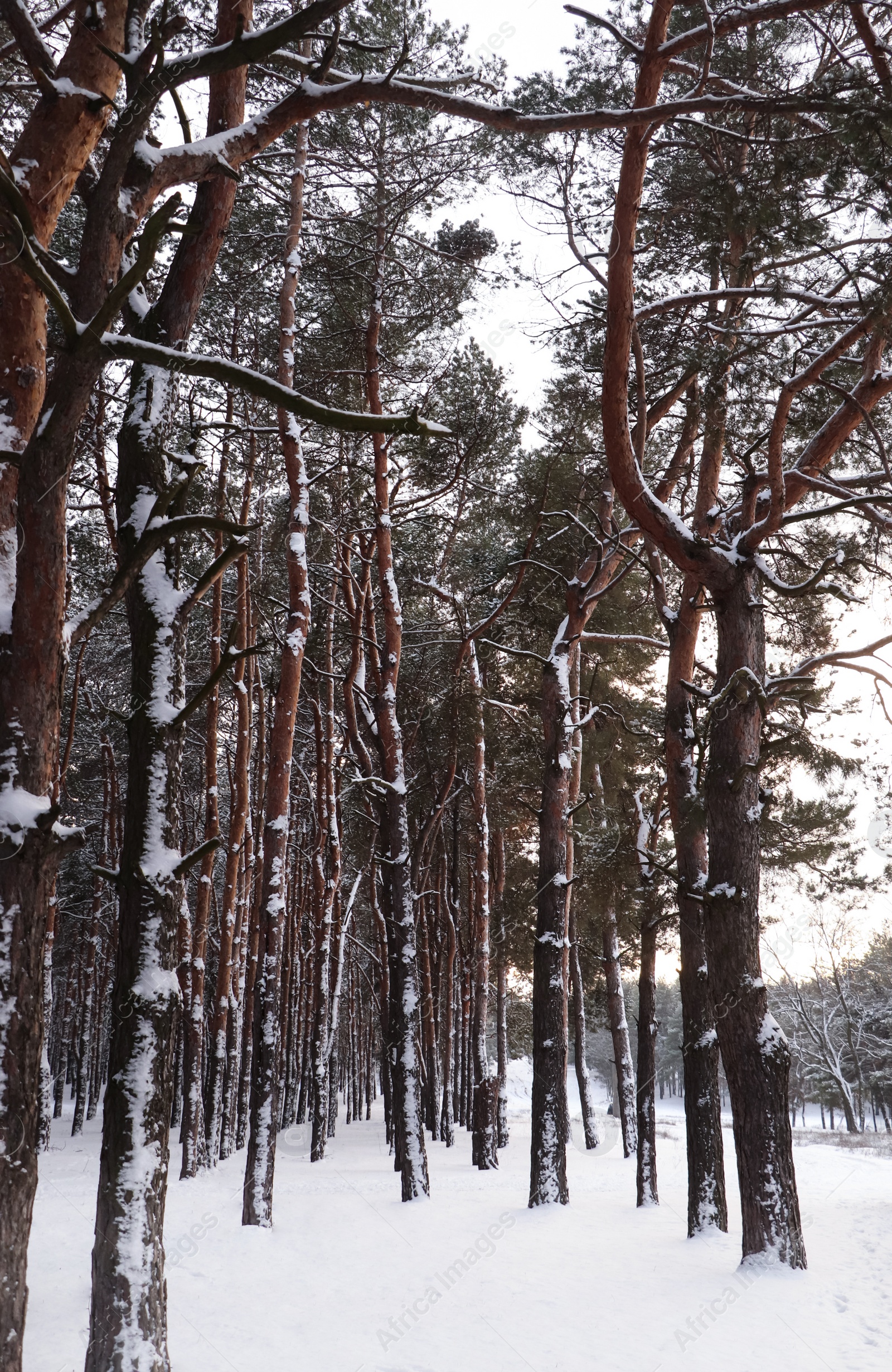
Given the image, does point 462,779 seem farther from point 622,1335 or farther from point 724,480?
point 622,1335

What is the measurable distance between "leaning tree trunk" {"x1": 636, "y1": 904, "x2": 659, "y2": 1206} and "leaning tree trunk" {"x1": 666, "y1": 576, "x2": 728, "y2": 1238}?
1.09 meters

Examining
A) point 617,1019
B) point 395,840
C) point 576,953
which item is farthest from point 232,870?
point 576,953

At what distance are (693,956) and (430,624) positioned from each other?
284 inches

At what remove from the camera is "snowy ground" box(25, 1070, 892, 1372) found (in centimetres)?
532

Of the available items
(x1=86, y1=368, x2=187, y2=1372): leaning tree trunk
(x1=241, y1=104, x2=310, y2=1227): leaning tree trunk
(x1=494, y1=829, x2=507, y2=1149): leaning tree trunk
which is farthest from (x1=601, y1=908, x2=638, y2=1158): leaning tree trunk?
(x1=86, y1=368, x2=187, y2=1372): leaning tree trunk

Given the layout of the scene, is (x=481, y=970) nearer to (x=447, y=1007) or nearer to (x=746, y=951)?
(x=447, y=1007)

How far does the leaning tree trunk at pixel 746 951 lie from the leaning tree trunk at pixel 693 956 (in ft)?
3.50

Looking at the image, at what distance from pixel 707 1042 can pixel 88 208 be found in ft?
30.1

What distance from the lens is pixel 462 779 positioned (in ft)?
64.7

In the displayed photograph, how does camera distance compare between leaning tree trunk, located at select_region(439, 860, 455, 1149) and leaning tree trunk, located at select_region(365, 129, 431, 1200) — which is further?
leaning tree trunk, located at select_region(439, 860, 455, 1149)

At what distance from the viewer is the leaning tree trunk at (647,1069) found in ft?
39.1

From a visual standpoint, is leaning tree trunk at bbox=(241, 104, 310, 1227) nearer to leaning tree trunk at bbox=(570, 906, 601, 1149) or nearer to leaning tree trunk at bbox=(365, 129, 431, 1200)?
leaning tree trunk at bbox=(365, 129, 431, 1200)

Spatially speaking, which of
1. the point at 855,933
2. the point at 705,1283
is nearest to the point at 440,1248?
the point at 705,1283

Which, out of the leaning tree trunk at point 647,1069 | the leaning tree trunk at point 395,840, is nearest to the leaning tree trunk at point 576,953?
the leaning tree trunk at point 647,1069
